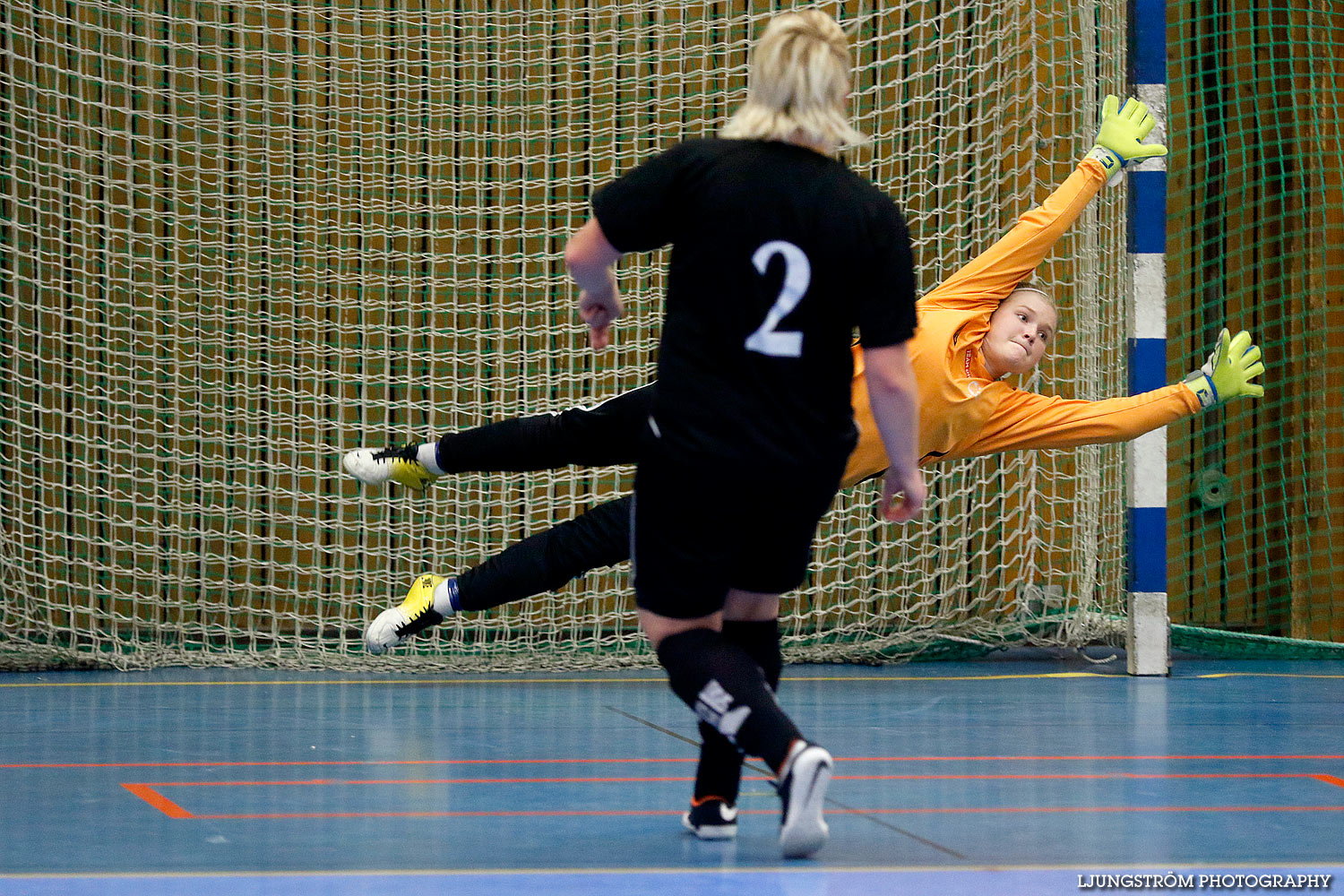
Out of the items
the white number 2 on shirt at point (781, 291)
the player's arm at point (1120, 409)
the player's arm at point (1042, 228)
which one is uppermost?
the player's arm at point (1042, 228)

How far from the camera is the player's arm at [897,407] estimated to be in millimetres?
2197

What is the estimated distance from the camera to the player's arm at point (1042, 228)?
3840 millimetres

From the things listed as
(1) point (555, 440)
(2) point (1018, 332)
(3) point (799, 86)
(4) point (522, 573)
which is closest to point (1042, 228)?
(2) point (1018, 332)

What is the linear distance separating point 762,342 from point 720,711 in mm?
567

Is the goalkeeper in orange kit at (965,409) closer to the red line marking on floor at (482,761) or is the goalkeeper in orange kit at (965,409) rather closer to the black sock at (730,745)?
the red line marking on floor at (482,761)

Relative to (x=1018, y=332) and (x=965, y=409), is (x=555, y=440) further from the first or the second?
(x=1018, y=332)

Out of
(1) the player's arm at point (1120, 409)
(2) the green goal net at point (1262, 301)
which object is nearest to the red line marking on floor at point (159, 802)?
(1) the player's arm at point (1120, 409)

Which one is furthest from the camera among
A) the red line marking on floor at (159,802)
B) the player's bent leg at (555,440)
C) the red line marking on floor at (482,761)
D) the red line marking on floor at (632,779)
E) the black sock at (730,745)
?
the player's bent leg at (555,440)

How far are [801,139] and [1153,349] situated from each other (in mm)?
2882

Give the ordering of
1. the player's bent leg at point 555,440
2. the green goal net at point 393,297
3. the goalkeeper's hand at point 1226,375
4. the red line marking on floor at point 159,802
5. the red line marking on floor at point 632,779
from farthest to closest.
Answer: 1. the green goal net at point 393,297
2. the goalkeeper's hand at point 1226,375
3. the player's bent leg at point 555,440
4. the red line marking on floor at point 632,779
5. the red line marking on floor at point 159,802

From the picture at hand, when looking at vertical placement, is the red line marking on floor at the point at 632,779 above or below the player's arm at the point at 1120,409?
below

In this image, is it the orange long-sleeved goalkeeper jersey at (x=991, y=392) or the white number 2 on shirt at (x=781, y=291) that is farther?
the orange long-sleeved goalkeeper jersey at (x=991, y=392)

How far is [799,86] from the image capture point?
2.16 meters

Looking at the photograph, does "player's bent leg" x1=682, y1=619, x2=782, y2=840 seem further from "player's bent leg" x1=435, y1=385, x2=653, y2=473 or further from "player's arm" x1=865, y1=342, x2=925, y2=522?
"player's bent leg" x1=435, y1=385, x2=653, y2=473
